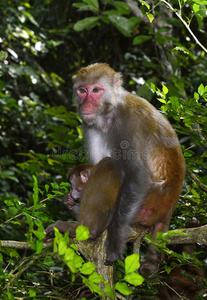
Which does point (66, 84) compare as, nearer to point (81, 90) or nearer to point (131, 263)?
point (81, 90)

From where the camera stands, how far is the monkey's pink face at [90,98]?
415 cm

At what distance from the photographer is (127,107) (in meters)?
4.12

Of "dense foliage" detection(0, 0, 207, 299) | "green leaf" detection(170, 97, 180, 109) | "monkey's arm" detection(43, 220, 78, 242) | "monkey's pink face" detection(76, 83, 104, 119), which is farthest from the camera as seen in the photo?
"monkey's pink face" detection(76, 83, 104, 119)

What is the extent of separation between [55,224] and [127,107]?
4.75 feet

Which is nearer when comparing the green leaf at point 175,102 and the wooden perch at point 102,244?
the wooden perch at point 102,244

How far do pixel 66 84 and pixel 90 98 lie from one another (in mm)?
6228

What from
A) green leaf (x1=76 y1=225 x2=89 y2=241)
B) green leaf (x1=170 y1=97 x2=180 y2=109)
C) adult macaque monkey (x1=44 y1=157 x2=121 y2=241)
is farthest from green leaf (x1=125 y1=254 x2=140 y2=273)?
green leaf (x1=170 y1=97 x2=180 y2=109)

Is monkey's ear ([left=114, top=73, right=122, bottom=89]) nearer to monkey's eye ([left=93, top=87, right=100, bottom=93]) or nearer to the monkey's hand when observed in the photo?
monkey's eye ([left=93, top=87, right=100, bottom=93])

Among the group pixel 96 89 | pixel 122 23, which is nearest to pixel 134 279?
pixel 96 89

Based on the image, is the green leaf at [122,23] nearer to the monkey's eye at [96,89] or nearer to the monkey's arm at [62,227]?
the monkey's eye at [96,89]

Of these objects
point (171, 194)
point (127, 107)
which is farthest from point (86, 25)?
point (171, 194)

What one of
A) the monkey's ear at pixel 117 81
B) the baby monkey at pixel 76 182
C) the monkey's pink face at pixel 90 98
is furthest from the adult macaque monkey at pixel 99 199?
the monkey's ear at pixel 117 81

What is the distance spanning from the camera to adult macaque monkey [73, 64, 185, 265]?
366cm

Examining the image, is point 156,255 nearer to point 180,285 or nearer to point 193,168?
point 180,285
